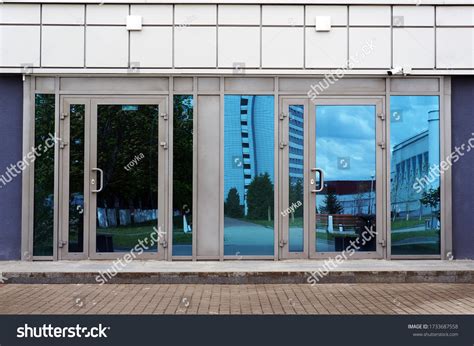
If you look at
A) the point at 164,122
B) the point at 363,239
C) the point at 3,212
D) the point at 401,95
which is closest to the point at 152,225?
the point at 164,122

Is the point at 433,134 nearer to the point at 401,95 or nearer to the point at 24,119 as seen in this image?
the point at 401,95

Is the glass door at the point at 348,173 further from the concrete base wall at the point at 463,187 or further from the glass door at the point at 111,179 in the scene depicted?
the glass door at the point at 111,179

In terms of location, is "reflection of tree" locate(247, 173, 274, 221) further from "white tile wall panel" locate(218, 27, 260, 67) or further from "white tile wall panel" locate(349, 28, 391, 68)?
"white tile wall panel" locate(349, 28, 391, 68)

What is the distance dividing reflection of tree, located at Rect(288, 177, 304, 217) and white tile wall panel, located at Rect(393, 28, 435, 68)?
258cm

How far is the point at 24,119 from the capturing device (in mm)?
11352

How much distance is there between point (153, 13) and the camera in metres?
11.3

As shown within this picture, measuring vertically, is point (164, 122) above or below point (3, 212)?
above

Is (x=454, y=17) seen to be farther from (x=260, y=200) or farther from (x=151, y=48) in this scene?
(x=151, y=48)

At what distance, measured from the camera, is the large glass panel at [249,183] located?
37.3ft

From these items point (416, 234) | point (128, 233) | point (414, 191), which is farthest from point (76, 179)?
point (416, 234)

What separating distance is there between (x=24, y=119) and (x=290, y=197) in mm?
4660

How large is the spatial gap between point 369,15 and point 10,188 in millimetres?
6720

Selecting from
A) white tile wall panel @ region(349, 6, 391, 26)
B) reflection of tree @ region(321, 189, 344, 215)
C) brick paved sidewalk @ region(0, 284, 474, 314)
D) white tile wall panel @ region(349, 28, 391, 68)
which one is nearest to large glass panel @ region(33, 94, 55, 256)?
brick paved sidewalk @ region(0, 284, 474, 314)

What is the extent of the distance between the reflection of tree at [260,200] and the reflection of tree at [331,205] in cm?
90
